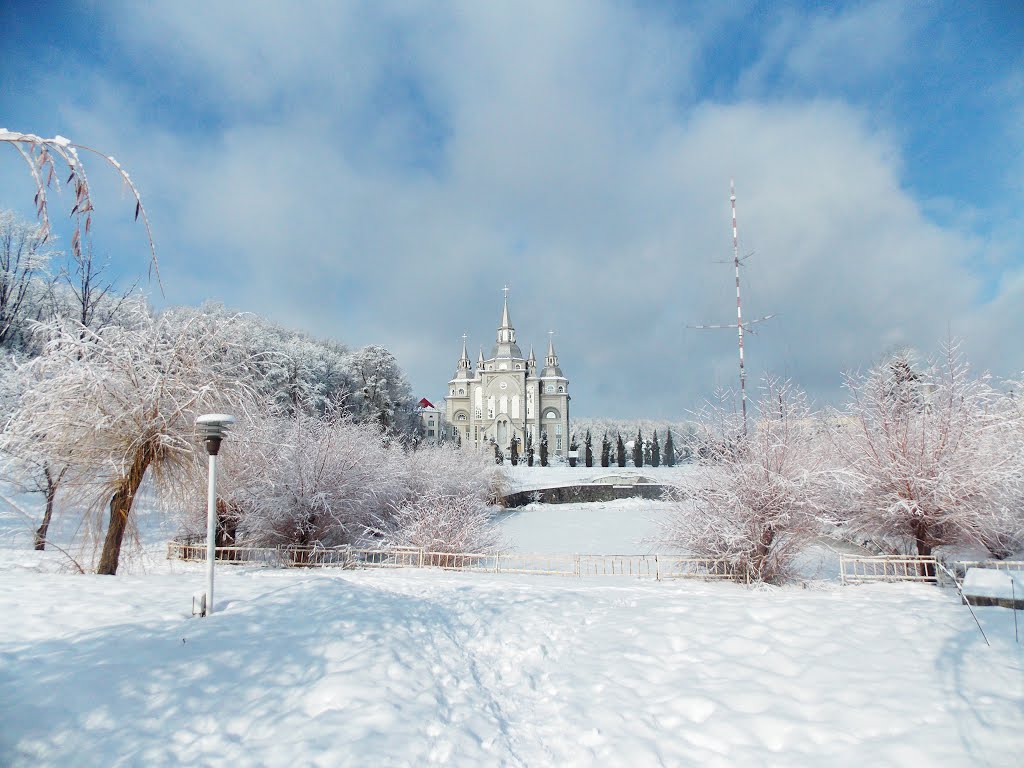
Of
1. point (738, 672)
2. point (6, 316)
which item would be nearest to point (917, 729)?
point (738, 672)

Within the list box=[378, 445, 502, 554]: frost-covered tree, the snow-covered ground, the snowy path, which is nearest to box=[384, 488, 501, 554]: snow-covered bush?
box=[378, 445, 502, 554]: frost-covered tree

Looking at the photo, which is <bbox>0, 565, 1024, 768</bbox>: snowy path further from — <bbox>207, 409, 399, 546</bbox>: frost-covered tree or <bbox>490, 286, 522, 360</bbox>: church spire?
<bbox>490, 286, 522, 360</bbox>: church spire

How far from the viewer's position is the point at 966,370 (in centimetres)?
1503

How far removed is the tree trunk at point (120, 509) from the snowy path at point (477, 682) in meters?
2.19

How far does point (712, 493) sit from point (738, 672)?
861 cm

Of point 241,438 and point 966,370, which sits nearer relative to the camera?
point 241,438

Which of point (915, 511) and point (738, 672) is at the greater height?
point (915, 511)

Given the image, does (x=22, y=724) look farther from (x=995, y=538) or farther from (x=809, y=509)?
(x=995, y=538)

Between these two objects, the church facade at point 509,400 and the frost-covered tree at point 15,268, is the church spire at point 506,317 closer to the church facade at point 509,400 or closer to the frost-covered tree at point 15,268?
the church facade at point 509,400

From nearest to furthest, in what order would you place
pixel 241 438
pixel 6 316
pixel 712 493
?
pixel 241 438
pixel 712 493
pixel 6 316

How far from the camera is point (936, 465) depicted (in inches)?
539

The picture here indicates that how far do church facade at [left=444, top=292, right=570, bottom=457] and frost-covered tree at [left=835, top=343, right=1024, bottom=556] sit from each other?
2763 inches

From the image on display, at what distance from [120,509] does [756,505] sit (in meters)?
13.6

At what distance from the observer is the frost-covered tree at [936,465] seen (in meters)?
13.5
